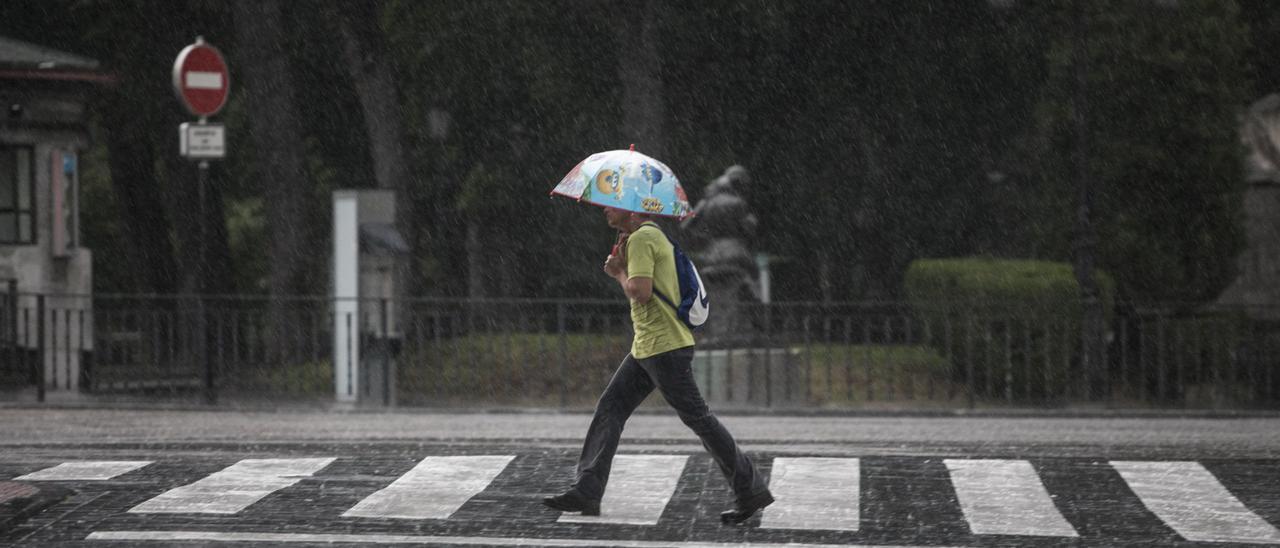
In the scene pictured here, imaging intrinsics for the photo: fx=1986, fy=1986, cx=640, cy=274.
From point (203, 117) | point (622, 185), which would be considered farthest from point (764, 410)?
point (622, 185)

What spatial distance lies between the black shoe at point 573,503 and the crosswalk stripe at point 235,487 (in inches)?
62.0

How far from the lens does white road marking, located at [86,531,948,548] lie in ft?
28.0

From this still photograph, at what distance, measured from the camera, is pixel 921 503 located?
10.0 metres

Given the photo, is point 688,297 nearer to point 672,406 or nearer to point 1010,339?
point 672,406

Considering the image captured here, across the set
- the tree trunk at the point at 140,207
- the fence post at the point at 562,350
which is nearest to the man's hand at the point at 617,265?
the fence post at the point at 562,350

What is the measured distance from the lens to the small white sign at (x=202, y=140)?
59.1 ft

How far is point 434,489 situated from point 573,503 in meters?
1.43

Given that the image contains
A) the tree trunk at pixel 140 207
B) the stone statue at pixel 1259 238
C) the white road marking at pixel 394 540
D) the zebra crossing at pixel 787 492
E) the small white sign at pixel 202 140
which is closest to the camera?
the white road marking at pixel 394 540

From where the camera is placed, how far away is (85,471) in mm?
11211

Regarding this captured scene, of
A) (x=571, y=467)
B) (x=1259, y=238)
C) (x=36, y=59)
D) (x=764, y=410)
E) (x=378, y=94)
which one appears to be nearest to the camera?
(x=571, y=467)

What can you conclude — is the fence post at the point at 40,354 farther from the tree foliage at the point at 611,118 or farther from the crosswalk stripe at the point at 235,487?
the tree foliage at the point at 611,118

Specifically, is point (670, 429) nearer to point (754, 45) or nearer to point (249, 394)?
point (249, 394)

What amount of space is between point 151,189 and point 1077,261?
1862 cm

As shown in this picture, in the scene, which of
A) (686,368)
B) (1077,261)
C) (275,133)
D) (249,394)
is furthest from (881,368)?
(275,133)
